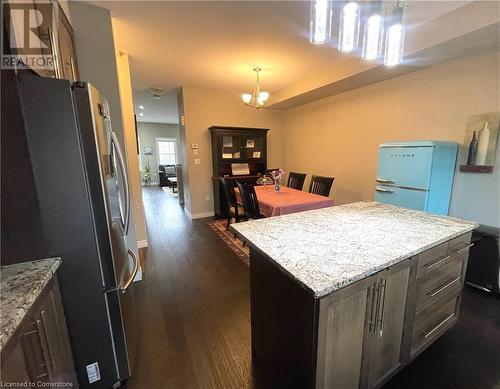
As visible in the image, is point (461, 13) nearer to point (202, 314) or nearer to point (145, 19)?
point (145, 19)

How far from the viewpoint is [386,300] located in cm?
111

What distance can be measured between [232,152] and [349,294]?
4204 mm

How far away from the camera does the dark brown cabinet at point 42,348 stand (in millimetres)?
720

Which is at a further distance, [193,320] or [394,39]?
[193,320]

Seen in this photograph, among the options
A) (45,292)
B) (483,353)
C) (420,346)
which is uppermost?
(45,292)

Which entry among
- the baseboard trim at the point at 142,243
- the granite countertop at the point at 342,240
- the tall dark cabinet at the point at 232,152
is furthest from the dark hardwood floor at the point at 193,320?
the tall dark cabinet at the point at 232,152

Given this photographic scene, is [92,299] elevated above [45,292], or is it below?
below

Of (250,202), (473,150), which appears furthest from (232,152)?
(473,150)

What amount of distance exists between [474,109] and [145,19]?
3.56 metres

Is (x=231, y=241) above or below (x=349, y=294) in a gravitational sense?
below

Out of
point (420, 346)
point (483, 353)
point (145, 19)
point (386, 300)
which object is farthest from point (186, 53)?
point (483, 353)

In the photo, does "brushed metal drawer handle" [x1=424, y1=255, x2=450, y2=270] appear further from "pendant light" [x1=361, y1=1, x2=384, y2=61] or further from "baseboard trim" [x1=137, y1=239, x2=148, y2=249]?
"baseboard trim" [x1=137, y1=239, x2=148, y2=249]

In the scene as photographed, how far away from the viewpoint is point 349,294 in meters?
0.95

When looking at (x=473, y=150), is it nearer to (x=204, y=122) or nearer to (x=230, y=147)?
(x=230, y=147)
